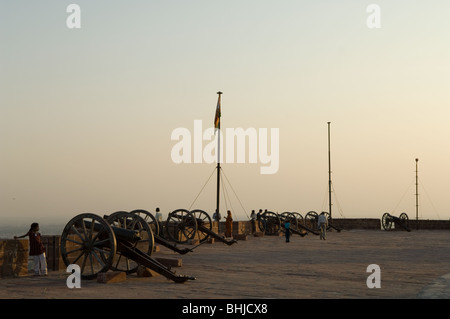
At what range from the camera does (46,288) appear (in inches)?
469

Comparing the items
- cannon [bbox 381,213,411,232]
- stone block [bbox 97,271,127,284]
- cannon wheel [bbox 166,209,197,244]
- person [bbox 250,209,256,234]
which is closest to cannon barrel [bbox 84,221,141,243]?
stone block [bbox 97,271,127,284]

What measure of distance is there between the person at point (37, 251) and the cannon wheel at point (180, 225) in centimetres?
1178

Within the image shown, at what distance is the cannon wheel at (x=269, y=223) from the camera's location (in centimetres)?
3675

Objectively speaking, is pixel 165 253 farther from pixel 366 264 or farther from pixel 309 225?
pixel 309 225

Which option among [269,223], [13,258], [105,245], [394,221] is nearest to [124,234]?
[105,245]

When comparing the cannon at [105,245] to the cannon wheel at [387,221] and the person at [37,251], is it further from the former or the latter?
the cannon wheel at [387,221]

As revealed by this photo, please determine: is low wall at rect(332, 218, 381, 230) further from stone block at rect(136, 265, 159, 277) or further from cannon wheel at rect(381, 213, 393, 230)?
stone block at rect(136, 265, 159, 277)

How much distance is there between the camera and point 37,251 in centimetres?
1391

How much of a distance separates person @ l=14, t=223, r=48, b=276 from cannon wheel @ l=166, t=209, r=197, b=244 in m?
11.8

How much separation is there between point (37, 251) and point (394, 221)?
3821 centimetres

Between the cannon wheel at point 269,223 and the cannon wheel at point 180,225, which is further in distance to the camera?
the cannon wheel at point 269,223

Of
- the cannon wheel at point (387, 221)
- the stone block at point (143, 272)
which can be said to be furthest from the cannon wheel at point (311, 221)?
the stone block at point (143, 272)

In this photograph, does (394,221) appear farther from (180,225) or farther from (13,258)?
(13,258)
